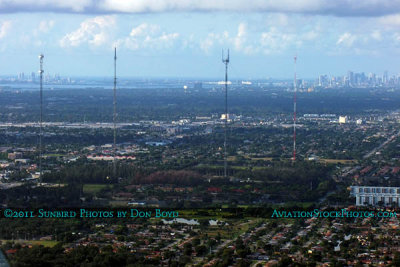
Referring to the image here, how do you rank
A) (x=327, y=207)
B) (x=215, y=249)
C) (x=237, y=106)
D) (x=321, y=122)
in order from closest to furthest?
(x=215, y=249), (x=327, y=207), (x=321, y=122), (x=237, y=106)

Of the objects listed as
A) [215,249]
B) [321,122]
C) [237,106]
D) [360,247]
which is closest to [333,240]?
[360,247]

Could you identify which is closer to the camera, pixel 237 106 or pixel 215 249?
pixel 215 249

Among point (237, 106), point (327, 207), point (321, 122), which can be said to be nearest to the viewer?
point (327, 207)

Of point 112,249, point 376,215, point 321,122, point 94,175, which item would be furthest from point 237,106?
point 112,249

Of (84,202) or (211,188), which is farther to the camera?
(211,188)

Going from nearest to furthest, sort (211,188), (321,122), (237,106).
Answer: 1. (211,188)
2. (321,122)
3. (237,106)

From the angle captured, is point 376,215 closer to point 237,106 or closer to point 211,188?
point 211,188

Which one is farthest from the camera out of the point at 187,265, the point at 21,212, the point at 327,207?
the point at 327,207

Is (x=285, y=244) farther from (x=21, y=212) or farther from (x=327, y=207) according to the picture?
(x=21, y=212)
